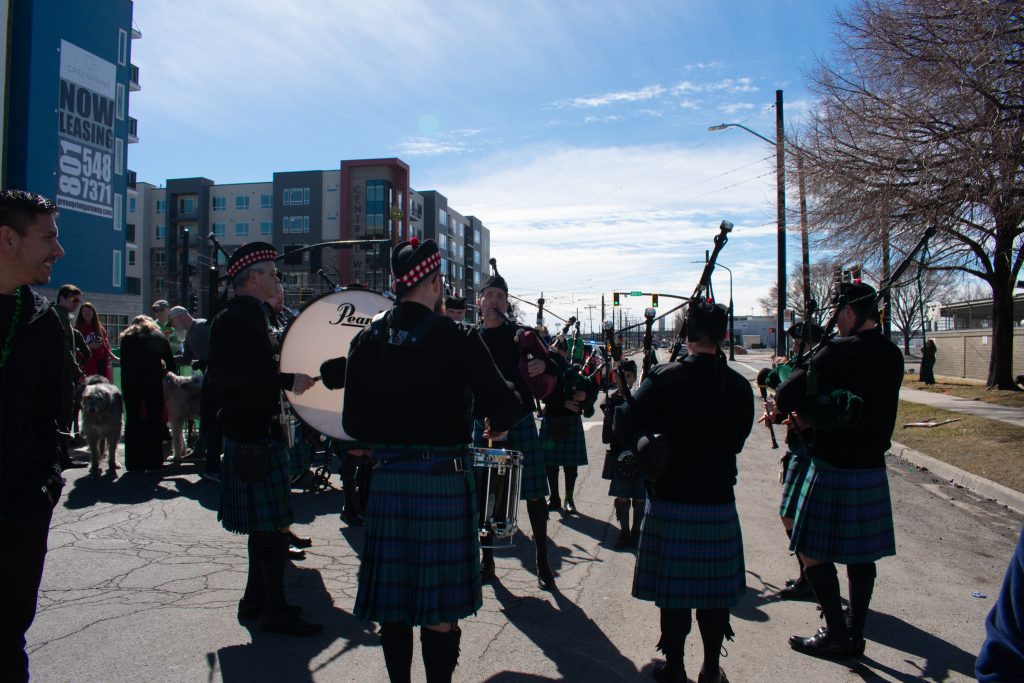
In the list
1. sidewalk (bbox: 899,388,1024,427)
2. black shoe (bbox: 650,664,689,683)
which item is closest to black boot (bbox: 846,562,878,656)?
black shoe (bbox: 650,664,689,683)

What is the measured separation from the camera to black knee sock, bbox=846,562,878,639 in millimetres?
3619

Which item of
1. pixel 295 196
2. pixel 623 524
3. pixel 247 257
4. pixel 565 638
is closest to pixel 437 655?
pixel 565 638

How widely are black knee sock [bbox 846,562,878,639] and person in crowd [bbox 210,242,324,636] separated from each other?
2.84 metres

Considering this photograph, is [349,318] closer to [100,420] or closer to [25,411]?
[25,411]

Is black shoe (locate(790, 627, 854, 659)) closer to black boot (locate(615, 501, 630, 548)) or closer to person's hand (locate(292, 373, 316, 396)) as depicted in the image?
black boot (locate(615, 501, 630, 548))

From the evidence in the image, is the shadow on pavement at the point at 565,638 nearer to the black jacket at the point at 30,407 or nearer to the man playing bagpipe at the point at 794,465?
the man playing bagpipe at the point at 794,465

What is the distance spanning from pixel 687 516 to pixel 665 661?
81 cm

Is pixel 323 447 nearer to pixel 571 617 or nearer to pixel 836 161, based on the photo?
pixel 571 617

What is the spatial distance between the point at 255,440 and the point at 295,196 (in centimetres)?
6000

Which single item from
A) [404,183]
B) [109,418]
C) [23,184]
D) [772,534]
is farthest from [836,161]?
[404,183]

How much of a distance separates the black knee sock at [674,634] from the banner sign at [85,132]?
34.4 m

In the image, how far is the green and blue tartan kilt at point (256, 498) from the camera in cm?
379

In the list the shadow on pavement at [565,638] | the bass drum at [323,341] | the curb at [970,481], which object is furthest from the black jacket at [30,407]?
the curb at [970,481]

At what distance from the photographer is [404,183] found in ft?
197
